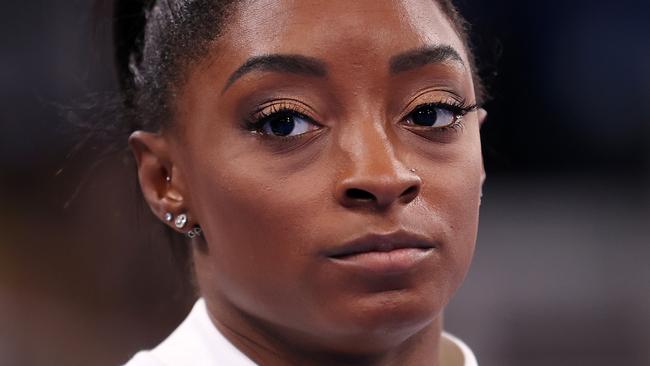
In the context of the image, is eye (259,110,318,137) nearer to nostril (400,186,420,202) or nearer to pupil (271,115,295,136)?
pupil (271,115,295,136)

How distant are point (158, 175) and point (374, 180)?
0.33 metres

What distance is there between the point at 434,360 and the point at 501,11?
113 cm

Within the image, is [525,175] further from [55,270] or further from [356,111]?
[356,111]

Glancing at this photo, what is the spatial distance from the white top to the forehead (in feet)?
A: 1.05

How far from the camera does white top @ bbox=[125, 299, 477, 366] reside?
130 centimetres

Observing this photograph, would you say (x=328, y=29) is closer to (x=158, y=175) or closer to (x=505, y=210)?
(x=158, y=175)

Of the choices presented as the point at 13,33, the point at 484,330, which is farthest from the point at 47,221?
the point at 484,330

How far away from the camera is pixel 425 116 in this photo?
4.07 ft

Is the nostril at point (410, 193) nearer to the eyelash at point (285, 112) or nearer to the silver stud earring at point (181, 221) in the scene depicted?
the eyelash at point (285, 112)

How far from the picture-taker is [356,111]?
1.19m

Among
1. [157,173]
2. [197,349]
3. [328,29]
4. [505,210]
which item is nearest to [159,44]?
[157,173]

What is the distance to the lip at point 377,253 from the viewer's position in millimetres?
1142

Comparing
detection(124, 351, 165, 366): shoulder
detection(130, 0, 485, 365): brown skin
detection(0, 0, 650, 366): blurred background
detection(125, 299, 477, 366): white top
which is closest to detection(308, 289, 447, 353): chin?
detection(130, 0, 485, 365): brown skin

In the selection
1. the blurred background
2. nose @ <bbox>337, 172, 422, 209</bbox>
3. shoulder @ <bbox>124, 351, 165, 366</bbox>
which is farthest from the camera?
the blurred background
